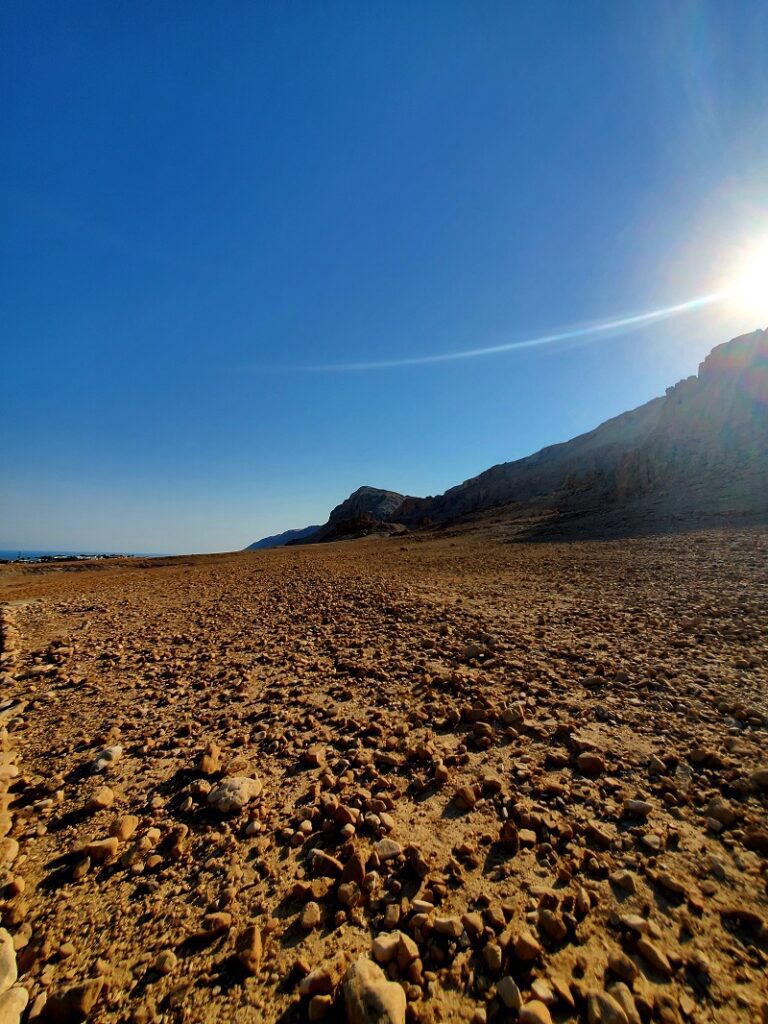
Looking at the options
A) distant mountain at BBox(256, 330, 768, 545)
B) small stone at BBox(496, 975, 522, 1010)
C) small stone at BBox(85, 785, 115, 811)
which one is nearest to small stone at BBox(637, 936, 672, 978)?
small stone at BBox(496, 975, 522, 1010)

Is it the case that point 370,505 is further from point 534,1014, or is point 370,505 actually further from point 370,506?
point 534,1014

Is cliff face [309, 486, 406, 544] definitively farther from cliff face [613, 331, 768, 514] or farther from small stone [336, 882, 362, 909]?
small stone [336, 882, 362, 909]

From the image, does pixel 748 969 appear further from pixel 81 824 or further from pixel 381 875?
pixel 81 824

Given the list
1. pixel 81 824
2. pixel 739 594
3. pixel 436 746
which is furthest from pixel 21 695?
pixel 739 594

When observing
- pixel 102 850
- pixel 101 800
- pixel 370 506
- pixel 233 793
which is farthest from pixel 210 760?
pixel 370 506

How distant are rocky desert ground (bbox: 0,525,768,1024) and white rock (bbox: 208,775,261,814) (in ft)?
0.08

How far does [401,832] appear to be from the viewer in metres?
2.96

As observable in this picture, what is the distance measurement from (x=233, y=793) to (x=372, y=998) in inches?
75.5

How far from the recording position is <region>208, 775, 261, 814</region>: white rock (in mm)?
3277

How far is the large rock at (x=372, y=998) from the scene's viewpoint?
5.88ft

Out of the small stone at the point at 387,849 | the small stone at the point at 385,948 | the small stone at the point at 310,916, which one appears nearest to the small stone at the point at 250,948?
the small stone at the point at 310,916

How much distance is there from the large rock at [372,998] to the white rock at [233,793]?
1.64m

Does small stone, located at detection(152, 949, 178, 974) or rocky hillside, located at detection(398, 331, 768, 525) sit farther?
rocky hillside, located at detection(398, 331, 768, 525)

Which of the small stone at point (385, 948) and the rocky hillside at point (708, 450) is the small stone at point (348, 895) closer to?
the small stone at point (385, 948)
